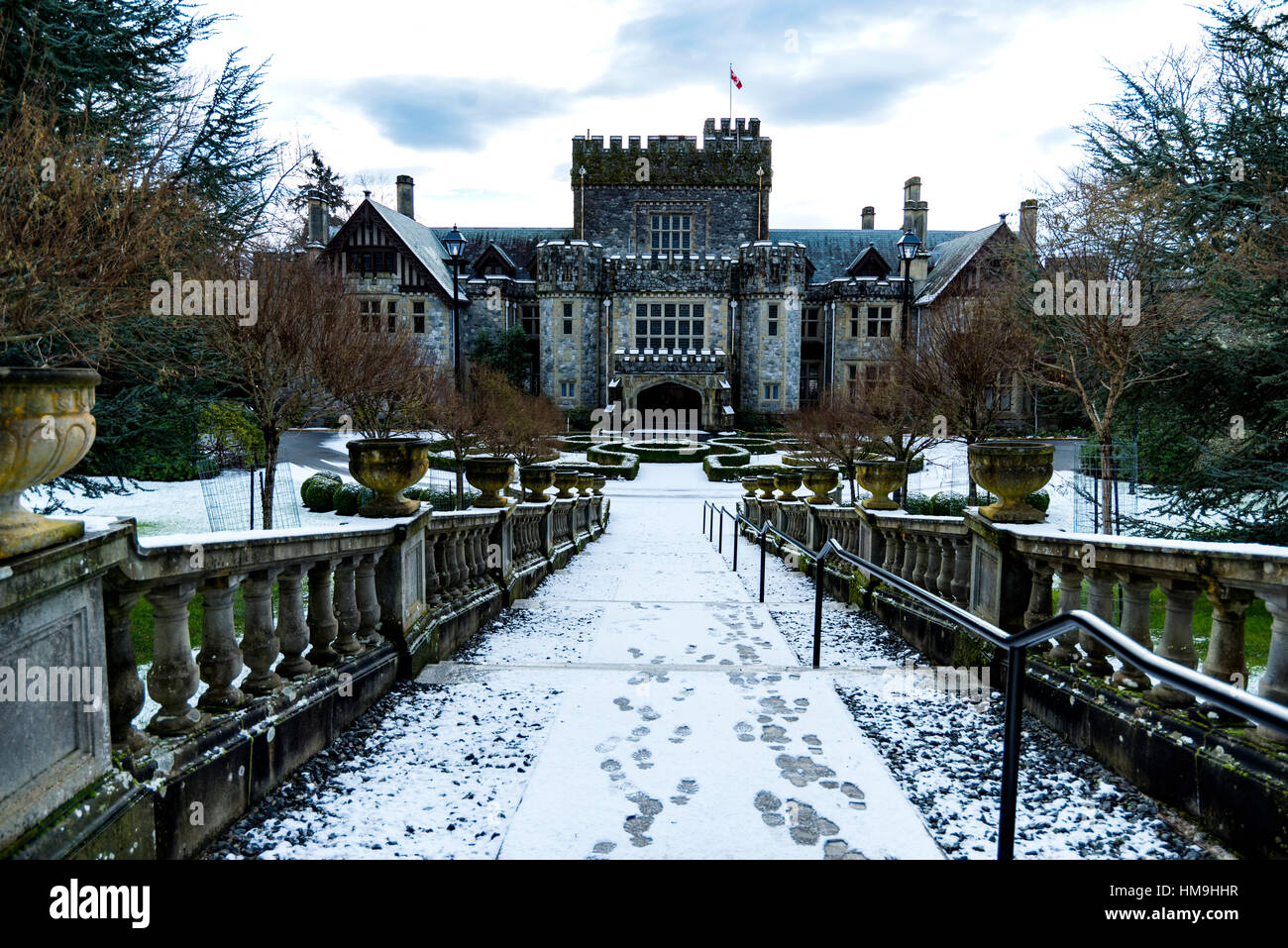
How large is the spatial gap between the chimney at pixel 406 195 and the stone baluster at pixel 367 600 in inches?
1823

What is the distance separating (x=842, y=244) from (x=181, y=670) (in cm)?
4869

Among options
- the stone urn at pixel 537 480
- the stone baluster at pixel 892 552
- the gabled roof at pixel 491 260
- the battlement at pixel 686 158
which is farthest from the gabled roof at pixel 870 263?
the stone baluster at pixel 892 552

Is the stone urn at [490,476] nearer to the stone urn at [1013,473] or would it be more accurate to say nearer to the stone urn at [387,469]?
the stone urn at [387,469]

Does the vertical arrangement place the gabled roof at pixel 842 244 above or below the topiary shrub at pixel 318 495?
above

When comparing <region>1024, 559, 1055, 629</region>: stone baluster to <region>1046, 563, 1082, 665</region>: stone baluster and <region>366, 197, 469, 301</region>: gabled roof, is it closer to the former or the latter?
<region>1046, 563, 1082, 665</region>: stone baluster

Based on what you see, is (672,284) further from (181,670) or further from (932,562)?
(181,670)

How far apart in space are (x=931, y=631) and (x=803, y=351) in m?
39.6

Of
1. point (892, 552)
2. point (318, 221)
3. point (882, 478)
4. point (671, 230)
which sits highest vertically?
point (671, 230)

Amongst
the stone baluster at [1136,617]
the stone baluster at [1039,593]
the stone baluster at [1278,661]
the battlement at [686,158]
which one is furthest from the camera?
the battlement at [686,158]
